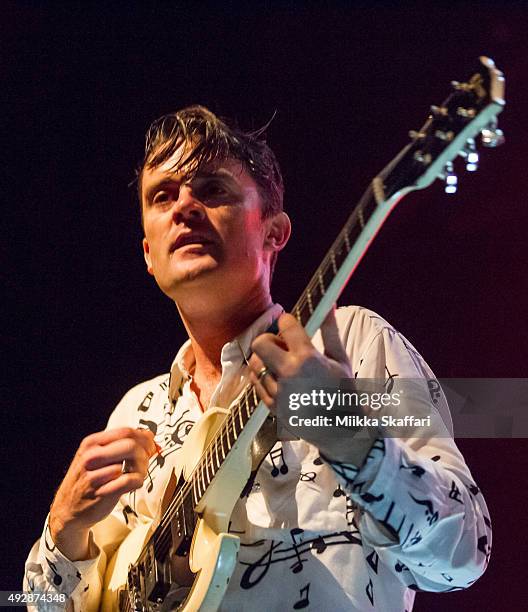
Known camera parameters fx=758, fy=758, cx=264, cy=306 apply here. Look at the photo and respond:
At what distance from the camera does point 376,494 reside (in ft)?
3.45

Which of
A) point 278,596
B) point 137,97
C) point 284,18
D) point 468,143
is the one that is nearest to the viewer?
point 468,143

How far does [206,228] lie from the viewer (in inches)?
64.2

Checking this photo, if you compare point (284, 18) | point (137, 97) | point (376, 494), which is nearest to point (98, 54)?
point (137, 97)

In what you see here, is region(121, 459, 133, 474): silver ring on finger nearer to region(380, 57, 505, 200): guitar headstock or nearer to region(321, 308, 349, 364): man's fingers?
region(321, 308, 349, 364): man's fingers

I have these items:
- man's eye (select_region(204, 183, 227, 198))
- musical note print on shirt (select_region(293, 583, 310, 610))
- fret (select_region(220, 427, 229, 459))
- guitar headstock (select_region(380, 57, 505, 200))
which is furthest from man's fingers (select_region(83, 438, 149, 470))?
guitar headstock (select_region(380, 57, 505, 200))

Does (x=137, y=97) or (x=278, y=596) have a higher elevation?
(x=137, y=97)

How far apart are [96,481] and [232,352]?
0.39 meters

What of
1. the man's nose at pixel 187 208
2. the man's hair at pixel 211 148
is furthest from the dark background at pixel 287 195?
the man's nose at pixel 187 208

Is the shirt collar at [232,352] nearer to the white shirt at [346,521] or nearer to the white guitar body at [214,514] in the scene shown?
the white shirt at [346,521]

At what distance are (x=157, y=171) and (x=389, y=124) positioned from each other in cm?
65

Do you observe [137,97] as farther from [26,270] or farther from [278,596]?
[278,596]

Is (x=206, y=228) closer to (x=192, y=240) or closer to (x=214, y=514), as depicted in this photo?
(x=192, y=240)

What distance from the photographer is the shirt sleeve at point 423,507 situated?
1052mm

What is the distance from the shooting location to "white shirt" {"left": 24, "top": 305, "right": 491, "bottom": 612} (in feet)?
3.52
